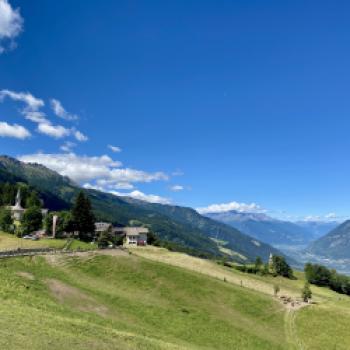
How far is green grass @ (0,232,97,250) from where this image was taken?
100287 mm

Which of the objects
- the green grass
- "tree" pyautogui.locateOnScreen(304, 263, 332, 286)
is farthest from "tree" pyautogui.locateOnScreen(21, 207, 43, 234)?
"tree" pyautogui.locateOnScreen(304, 263, 332, 286)

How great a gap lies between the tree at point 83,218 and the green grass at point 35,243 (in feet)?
31.8

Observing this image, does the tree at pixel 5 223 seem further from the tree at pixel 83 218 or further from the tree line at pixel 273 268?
the tree line at pixel 273 268

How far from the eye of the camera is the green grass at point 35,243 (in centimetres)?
10029

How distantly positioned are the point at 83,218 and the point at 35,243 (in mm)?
22066

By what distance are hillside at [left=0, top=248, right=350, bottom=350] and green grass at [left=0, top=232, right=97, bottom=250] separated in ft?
52.8

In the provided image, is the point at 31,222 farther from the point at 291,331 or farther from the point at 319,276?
the point at 319,276

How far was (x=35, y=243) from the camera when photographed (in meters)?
104

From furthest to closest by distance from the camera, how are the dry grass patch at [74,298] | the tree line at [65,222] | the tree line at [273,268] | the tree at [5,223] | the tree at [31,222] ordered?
the tree line at [273,268] < the tree at [5,223] < the tree line at [65,222] < the tree at [31,222] < the dry grass patch at [74,298]

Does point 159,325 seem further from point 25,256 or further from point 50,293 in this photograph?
point 25,256

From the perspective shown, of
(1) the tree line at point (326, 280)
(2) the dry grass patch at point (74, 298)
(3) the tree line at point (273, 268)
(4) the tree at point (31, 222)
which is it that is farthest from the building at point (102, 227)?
(1) the tree line at point (326, 280)

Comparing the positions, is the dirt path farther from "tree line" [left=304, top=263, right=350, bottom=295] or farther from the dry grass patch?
"tree line" [left=304, top=263, right=350, bottom=295]

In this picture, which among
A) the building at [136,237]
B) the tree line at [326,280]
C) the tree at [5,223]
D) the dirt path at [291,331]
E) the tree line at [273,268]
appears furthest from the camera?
the tree line at [326,280]

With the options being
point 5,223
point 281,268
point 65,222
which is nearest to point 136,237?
point 65,222
